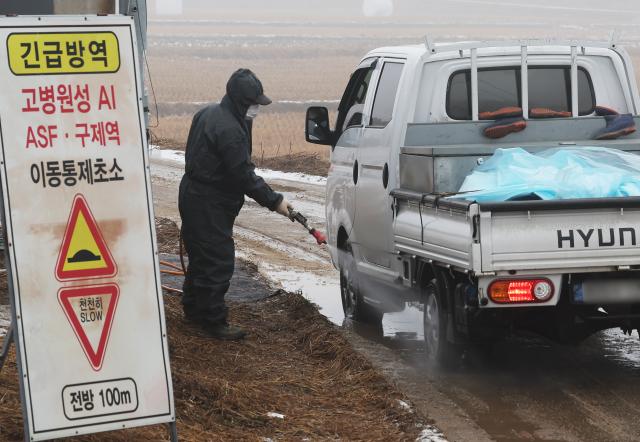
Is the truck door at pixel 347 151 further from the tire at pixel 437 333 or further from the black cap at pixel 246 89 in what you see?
the tire at pixel 437 333

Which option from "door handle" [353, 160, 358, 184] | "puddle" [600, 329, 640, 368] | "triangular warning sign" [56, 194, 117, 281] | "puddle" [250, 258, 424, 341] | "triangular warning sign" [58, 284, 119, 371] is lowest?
"puddle" [250, 258, 424, 341]

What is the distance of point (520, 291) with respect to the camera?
25.1 ft

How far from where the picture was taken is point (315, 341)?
9.58 m

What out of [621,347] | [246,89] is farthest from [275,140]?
[621,347]

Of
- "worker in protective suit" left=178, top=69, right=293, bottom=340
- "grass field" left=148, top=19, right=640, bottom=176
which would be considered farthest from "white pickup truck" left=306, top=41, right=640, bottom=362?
"grass field" left=148, top=19, right=640, bottom=176

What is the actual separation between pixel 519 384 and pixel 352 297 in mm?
2790

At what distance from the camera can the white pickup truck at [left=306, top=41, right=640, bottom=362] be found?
758 cm

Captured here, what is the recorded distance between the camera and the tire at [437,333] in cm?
848

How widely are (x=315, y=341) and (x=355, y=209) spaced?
135 cm

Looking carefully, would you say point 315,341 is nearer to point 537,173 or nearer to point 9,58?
point 537,173

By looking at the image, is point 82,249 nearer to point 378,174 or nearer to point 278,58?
point 378,174

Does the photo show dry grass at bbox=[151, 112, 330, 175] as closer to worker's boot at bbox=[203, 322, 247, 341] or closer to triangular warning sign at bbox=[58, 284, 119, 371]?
worker's boot at bbox=[203, 322, 247, 341]

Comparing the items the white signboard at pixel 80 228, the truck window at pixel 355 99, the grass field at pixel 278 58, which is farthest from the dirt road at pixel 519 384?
the grass field at pixel 278 58

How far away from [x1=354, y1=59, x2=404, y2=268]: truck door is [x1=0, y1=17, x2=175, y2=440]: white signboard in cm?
396
